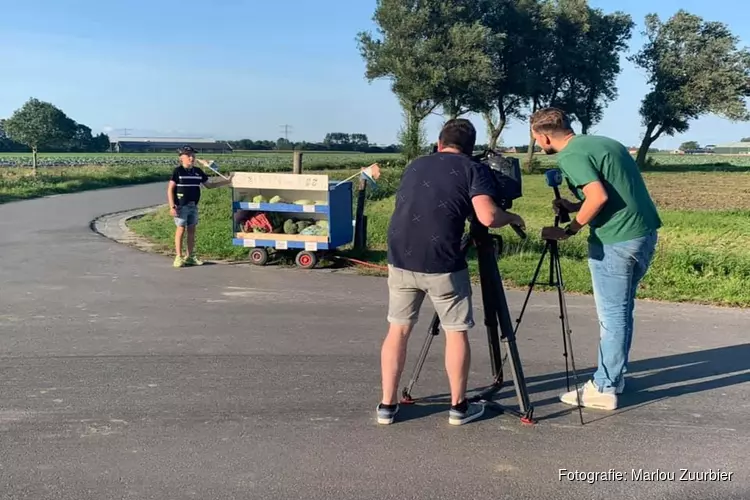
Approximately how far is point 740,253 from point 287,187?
7.39m

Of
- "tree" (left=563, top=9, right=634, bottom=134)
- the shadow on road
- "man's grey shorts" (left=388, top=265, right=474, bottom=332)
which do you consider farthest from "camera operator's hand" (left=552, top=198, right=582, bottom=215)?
"tree" (left=563, top=9, right=634, bottom=134)

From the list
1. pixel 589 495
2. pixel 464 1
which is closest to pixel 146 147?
pixel 464 1

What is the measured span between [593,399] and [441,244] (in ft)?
5.42

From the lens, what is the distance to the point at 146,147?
115062 millimetres

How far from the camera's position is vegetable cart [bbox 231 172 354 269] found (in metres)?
9.91

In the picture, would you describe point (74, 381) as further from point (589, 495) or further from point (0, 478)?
point (589, 495)

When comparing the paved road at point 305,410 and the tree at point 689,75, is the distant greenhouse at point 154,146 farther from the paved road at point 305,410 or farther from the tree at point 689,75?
the paved road at point 305,410

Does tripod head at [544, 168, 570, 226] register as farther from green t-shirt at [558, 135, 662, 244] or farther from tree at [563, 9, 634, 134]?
tree at [563, 9, 634, 134]

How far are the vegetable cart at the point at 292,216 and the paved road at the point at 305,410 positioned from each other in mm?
2245

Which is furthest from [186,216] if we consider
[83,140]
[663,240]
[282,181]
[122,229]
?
[83,140]

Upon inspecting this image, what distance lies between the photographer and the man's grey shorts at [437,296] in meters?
3.99

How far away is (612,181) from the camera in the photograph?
4238 mm

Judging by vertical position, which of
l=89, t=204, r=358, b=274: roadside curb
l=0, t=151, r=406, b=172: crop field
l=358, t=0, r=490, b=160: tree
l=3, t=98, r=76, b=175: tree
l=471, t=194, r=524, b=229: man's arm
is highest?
l=358, t=0, r=490, b=160: tree

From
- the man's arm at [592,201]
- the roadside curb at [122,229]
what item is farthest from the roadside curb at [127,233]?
the man's arm at [592,201]
